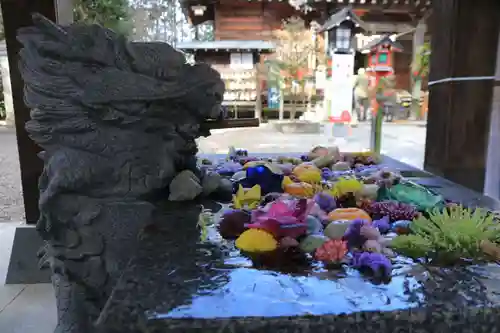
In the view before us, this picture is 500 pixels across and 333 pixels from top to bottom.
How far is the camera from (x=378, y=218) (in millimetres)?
1063

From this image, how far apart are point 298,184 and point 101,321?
769 millimetres

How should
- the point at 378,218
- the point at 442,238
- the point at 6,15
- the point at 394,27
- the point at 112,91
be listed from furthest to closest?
the point at 394,27
the point at 6,15
the point at 378,218
the point at 112,91
the point at 442,238

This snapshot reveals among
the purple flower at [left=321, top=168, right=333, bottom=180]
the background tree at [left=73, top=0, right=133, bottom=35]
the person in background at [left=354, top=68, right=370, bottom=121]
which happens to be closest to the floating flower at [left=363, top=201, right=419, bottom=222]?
the purple flower at [left=321, top=168, right=333, bottom=180]

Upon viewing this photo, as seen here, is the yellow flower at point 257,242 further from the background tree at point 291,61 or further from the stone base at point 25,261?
the background tree at point 291,61

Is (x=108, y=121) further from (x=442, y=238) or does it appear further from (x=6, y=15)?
(x=6, y=15)

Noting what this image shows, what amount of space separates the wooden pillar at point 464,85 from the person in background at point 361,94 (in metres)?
7.03

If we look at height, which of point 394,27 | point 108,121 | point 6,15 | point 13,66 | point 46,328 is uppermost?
point 394,27

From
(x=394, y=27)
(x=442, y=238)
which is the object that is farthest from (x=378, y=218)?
(x=394, y=27)

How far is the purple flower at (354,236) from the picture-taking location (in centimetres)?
86

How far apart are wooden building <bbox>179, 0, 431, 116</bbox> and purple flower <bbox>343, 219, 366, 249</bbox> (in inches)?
322

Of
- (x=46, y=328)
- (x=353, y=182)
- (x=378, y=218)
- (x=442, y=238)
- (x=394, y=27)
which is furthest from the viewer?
(x=394, y=27)

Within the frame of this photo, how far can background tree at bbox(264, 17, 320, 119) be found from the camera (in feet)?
30.6

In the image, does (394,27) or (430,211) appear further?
(394,27)

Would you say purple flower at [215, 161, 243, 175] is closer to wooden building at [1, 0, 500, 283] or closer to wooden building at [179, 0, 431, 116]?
wooden building at [1, 0, 500, 283]
